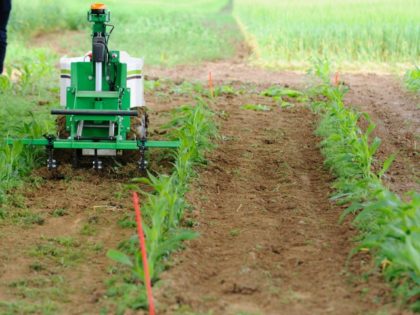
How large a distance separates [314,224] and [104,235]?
154cm

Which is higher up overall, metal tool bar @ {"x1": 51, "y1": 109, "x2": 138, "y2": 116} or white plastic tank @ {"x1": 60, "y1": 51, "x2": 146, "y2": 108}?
white plastic tank @ {"x1": 60, "y1": 51, "x2": 146, "y2": 108}

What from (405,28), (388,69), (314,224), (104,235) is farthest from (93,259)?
(405,28)

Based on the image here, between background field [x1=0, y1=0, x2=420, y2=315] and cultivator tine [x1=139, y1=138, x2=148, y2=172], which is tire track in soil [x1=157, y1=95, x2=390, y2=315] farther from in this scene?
cultivator tine [x1=139, y1=138, x2=148, y2=172]

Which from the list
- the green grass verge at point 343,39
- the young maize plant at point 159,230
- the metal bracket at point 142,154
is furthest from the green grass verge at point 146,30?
the young maize plant at point 159,230

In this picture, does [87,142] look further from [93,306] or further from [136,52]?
[136,52]

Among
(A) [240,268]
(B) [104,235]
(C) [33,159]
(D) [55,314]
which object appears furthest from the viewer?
(C) [33,159]

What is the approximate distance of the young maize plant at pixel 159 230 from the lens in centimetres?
536

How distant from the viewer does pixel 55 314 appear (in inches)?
203

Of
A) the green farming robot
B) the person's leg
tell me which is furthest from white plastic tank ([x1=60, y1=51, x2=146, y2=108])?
the person's leg

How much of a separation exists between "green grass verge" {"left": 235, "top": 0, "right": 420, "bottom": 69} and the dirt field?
7067 millimetres

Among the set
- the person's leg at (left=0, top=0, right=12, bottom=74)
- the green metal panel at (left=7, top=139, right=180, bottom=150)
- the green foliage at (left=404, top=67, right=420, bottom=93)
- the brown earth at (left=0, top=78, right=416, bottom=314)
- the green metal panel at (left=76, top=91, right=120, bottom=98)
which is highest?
the person's leg at (left=0, top=0, right=12, bottom=74)

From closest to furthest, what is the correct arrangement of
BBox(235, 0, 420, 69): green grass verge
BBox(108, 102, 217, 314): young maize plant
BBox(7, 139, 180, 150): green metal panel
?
BBox(108, 102, 217, 314): young maize plant, BBox(7, 139, 180, 150): green metal panel, BBox(235, 0, 420, 69): green grass verge

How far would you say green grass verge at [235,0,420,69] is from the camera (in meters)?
17.4

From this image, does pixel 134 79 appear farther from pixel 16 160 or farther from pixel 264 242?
pixel 264 242
